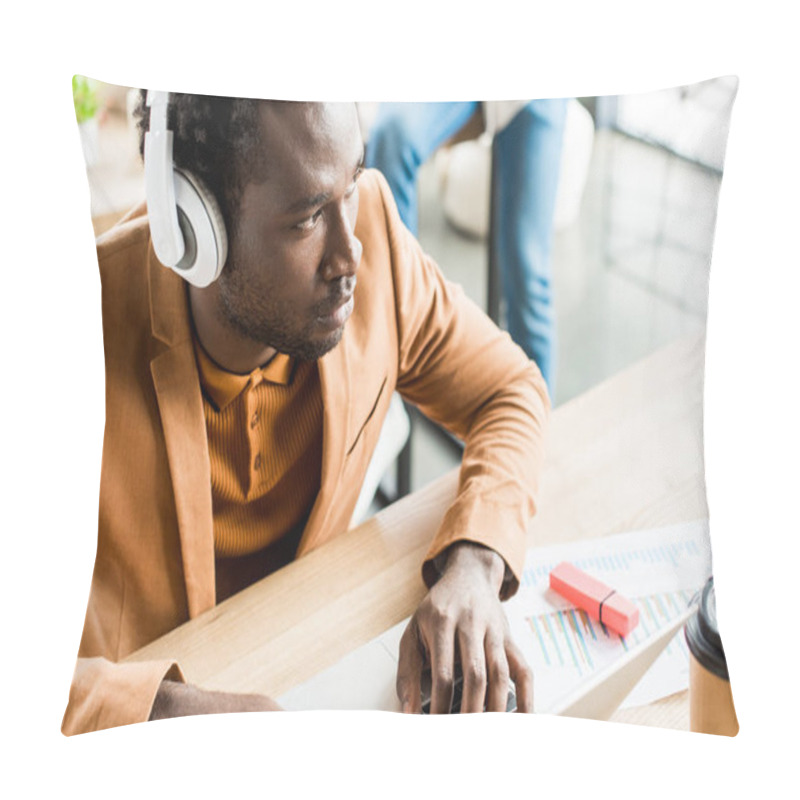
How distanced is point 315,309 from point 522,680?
463mm

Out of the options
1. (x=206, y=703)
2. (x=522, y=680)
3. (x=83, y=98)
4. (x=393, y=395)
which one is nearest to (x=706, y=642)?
(x=522, y=680)

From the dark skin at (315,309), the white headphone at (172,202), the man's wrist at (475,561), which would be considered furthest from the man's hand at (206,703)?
the white headphone at (172,202)

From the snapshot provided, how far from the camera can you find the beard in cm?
141

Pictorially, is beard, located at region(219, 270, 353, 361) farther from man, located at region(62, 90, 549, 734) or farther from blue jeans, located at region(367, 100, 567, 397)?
blue jeans, located at region(367, 100, 567, 397)

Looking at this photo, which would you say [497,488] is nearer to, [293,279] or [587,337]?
[587,337]

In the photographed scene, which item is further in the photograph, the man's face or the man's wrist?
the man's wrist

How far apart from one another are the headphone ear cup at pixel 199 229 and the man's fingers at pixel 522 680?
1.74ft

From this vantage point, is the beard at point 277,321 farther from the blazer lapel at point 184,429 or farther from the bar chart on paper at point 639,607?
the bar chart on paper at point 639,607

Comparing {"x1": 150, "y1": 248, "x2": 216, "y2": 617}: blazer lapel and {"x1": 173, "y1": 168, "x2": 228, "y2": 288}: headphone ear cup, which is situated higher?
{"x1": 173, "y1": 168, "x2": 228, "y2": 288}: headphone ear cup

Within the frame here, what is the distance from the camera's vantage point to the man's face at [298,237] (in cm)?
136

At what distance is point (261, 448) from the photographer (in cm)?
147

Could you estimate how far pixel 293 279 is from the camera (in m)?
1.40

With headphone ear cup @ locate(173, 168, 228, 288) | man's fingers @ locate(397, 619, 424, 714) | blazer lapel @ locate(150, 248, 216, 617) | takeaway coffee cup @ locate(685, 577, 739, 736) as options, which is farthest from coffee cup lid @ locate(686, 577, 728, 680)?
headphone ear cup @ locate(173, 168, 228, 288)

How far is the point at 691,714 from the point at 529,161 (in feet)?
2.08
